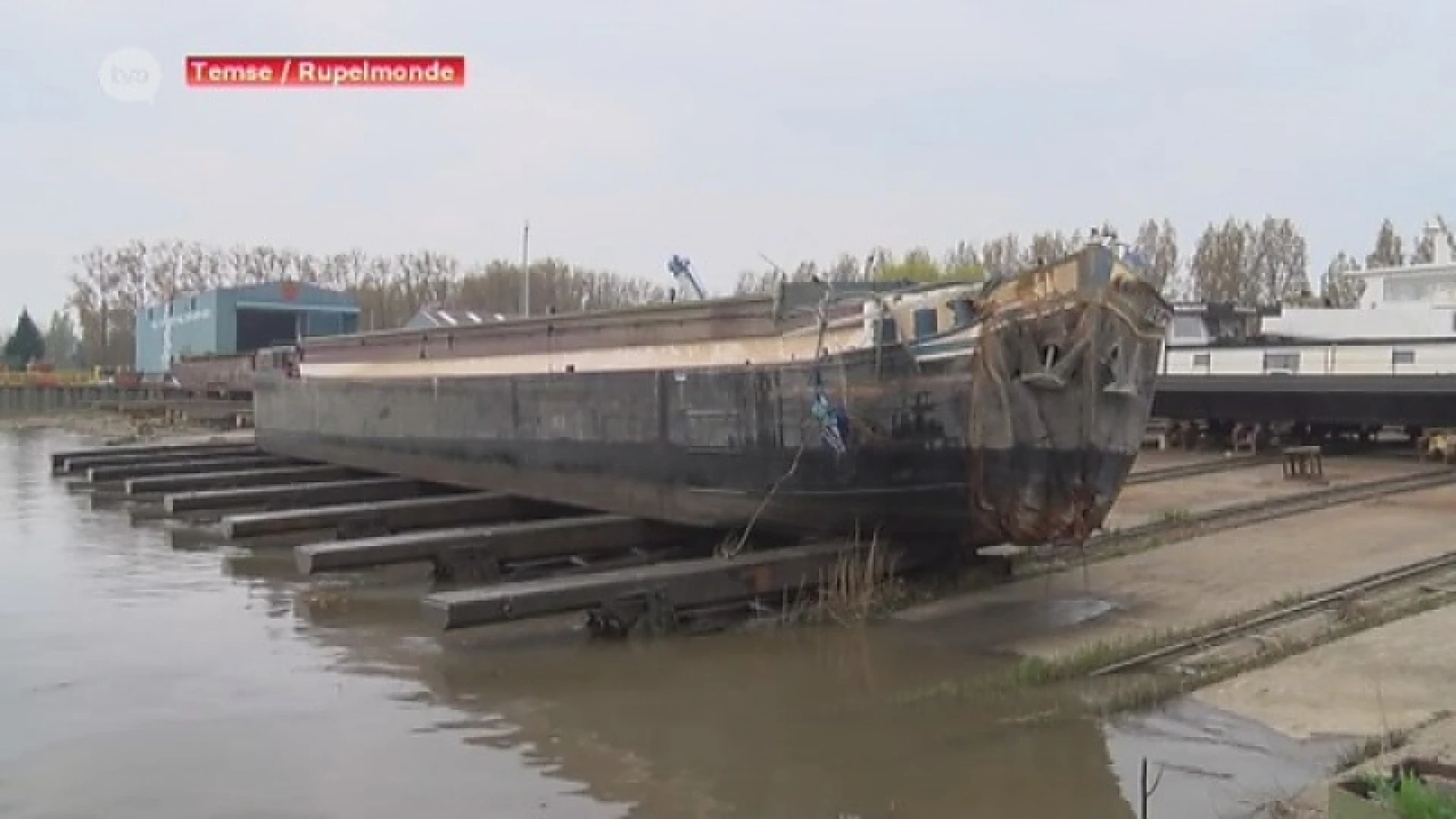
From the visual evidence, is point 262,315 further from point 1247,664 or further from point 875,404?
point 1247,664

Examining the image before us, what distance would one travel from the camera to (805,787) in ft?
19.0

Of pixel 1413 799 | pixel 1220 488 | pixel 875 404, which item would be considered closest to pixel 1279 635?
pixel 875 404

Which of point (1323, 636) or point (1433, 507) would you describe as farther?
point (1433, 507)

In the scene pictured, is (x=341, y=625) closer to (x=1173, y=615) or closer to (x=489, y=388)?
(x=489, y=388)

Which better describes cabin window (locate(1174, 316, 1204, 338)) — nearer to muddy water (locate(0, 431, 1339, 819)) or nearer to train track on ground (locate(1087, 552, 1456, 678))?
train track on ground (locate(1087, 552, 1456, 678))

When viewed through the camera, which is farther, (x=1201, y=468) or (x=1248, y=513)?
(x=1201, y=468)

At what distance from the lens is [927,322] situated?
29.5 ft

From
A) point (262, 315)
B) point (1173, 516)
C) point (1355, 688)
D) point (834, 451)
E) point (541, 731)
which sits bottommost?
point (541, 731)

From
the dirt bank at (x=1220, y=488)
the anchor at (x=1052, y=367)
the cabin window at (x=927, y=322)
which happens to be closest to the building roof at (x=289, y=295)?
the dirt bank at (x=1220, y=488)

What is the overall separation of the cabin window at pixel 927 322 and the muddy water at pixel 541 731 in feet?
6.86

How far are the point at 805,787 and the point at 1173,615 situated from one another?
426 cm

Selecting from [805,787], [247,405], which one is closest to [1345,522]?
[805,787]

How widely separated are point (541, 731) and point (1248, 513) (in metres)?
9.97

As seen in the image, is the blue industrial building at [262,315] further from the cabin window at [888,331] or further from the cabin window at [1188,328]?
the cabin window at [888,331]
